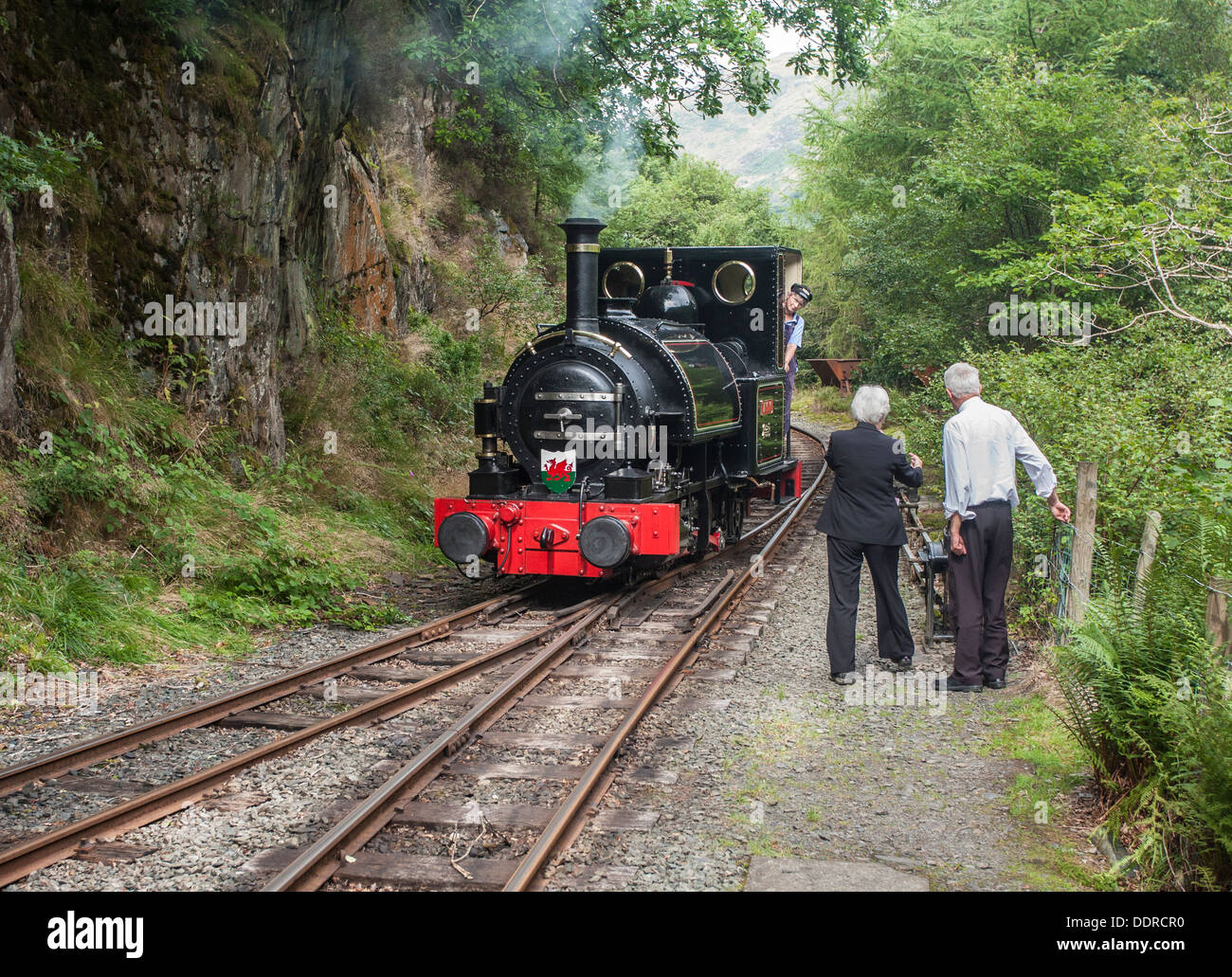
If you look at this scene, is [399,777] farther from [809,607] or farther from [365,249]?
[365,249]

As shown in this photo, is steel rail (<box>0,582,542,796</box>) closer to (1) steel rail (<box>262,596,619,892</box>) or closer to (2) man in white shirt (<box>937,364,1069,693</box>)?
(1) steel rail (<box>262,596,619,892</box>)

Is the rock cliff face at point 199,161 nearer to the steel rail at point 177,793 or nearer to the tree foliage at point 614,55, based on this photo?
the tree foliage at point 614,55

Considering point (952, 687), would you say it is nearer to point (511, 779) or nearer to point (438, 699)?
point (511, 779)

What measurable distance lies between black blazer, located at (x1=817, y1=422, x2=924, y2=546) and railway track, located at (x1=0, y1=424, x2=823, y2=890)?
4.68 ft

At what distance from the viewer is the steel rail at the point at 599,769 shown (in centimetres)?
408

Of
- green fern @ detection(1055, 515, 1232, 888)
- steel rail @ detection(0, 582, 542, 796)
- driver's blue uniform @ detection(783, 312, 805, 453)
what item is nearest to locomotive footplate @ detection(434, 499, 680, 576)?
steel rail @ detection(0, 582, 542, 796)

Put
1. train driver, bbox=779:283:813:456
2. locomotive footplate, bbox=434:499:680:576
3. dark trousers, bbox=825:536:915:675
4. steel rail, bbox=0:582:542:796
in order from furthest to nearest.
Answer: train driver, bbox=779:283:813:456
locomotive footplate, bbox=434:499:680:576
dark trousers, bbox=825:536:915:675
steel rail, bbox=0:582:542:796

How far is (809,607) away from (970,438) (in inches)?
123

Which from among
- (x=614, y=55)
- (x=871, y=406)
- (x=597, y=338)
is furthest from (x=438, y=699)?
Result: (x=614, y=55)

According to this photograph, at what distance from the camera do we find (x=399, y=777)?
4.94m

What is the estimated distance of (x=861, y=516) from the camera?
7.02 metres

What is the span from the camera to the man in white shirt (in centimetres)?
649

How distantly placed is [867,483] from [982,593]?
37.5 inches
